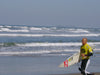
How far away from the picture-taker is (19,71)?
996 cm

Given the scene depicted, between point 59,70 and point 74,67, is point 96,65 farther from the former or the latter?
point 59,70

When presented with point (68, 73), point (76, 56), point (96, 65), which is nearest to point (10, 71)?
point (68, 73)

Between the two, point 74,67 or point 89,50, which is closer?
point 89,50

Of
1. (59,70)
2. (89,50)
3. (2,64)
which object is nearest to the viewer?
(89,50)

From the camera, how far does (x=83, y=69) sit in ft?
25.9

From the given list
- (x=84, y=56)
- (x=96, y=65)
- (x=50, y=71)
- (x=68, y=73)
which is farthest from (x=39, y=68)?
(x=84, y=56)

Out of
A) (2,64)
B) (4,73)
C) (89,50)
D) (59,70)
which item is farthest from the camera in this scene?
(2,64)

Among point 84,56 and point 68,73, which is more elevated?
point 84,56

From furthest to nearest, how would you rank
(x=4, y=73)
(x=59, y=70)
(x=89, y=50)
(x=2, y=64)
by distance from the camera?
(x=2, y=64) → (x=59, y=70) → (x=4, y=73) → (x=89, y=50)

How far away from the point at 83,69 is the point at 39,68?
3.14 metres

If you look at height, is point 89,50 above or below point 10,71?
above

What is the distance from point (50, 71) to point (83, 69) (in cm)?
244

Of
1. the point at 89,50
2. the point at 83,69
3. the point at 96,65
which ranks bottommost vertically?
the point at 96,65

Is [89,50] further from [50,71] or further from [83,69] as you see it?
[50,71]
